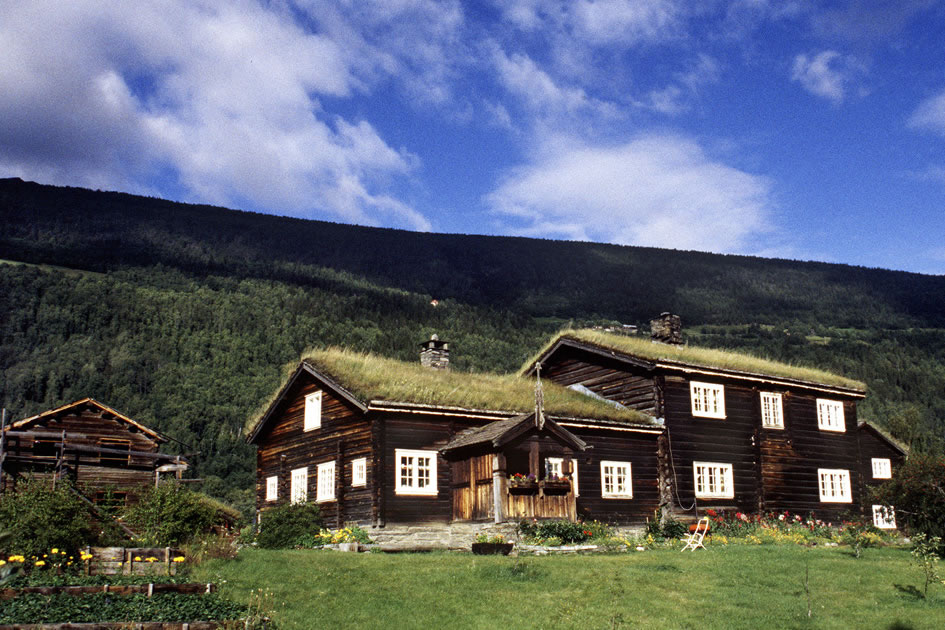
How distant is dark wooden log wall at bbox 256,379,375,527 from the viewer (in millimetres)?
30219

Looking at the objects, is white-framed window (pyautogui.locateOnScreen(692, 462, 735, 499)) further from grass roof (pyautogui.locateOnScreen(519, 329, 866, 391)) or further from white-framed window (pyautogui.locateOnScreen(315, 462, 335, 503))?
white-framed window (pyautogui.locateOnScreen(315, 462, 335, 503))

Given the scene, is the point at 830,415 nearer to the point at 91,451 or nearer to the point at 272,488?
the point at 272,488

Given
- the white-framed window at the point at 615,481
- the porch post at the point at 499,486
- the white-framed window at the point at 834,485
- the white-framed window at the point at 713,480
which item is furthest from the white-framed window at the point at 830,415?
the porch post at the point at 499,486

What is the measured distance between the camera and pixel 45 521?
1992 centimetres

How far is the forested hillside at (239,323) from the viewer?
382 feet

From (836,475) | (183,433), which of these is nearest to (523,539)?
A: (836,475)

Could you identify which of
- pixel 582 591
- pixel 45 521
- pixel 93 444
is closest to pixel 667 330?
pixel 582 591

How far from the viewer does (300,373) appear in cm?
3475

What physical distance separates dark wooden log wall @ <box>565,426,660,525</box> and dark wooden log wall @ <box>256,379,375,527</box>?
25.7ft

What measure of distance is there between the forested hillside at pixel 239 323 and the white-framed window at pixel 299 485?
2032 inches

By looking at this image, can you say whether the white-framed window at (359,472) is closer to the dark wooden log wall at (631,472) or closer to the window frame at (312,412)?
the window frame at (312,412)

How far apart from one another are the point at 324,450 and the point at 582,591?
1675 cm

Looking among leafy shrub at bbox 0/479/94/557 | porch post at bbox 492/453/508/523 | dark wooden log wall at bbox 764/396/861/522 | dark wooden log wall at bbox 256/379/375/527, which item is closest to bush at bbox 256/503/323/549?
dark wooden log wall at bbox 256/379/375/527

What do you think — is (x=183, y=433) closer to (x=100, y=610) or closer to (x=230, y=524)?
(x=230, y=524)
